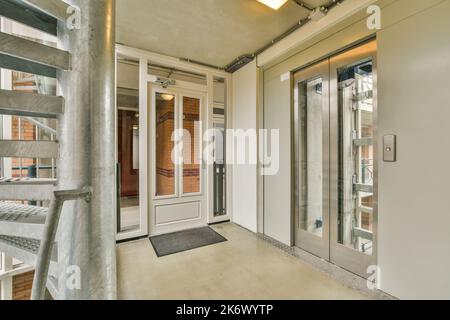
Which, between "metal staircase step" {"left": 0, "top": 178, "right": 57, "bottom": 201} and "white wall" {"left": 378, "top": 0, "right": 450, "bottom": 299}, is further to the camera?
"white wall" {"left": 378, "top": 0, "right": 450, "bottom": 299}

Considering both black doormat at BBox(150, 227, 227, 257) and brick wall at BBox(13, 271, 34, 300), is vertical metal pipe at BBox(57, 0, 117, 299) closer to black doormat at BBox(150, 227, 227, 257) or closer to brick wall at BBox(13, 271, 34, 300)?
black doormat at BBox(150, 227, 227, 257)

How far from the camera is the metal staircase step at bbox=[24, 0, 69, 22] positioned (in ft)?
2.84

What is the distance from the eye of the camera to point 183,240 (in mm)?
3340

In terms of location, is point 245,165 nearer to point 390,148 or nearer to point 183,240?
point 183,240

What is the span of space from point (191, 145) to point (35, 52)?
301 centimetres

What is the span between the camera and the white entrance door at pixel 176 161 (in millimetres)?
3582

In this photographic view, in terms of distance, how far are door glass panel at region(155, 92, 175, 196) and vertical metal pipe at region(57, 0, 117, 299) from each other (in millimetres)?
2776

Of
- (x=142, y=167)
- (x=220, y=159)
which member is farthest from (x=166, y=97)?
(x=220, y=159)

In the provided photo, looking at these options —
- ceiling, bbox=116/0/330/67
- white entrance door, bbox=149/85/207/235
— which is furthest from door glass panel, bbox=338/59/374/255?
white entrance door, bbox=149/85/207/235

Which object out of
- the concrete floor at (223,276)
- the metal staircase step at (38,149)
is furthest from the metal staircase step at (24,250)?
the concrete floor at (223,276)
